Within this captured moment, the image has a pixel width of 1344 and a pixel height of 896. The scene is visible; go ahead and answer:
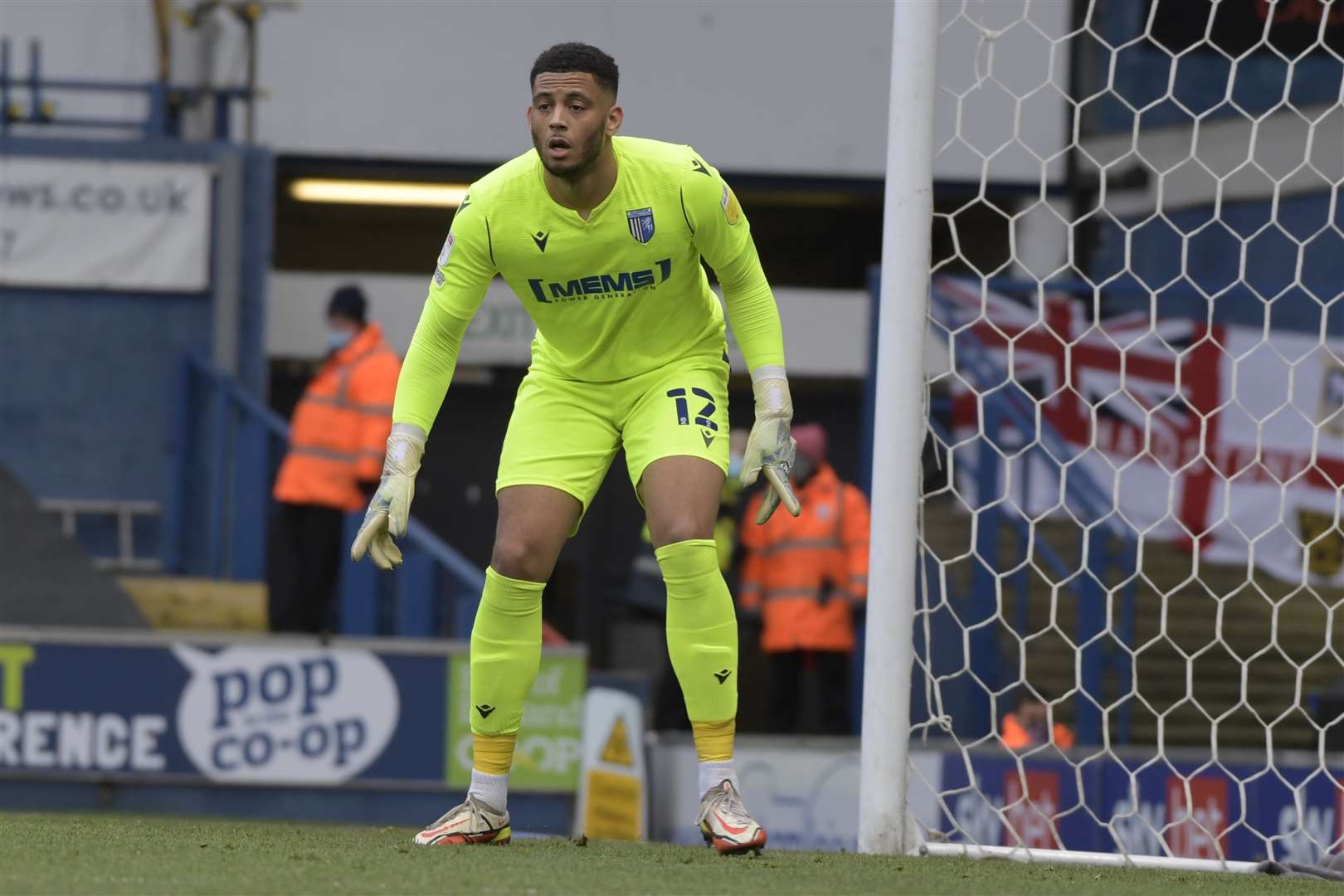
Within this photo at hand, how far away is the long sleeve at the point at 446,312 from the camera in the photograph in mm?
4789

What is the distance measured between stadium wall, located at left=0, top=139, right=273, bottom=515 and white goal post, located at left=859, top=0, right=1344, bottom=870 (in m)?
4.37

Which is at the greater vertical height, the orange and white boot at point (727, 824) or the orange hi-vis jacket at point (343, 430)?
the orange hi-vis jacket at point (343, 430)

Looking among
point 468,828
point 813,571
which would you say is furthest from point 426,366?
point 813,571

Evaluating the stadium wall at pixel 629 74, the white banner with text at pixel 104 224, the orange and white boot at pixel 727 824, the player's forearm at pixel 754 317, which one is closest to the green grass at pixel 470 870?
the orange and white boot at pixel 727 824

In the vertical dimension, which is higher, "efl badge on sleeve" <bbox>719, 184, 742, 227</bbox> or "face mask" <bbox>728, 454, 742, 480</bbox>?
"efl badge on sleeve" <bbox>719, 184, 742, 227</bbox>

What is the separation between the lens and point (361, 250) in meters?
14.2

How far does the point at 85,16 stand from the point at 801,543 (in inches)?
230

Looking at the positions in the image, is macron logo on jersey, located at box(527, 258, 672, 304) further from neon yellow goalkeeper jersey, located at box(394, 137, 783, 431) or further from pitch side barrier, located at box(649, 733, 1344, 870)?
pitch side barrier, located at box(649, 733, 1344, 870)

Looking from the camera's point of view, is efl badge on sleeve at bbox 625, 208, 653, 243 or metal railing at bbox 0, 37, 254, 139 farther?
metal railing at bbox 0, 37, 254, 139

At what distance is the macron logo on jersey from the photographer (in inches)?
189

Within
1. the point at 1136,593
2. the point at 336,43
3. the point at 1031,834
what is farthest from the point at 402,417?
the point at 336,43

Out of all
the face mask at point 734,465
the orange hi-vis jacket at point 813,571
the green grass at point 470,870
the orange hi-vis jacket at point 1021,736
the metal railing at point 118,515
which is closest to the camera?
the green grass at point 470,870

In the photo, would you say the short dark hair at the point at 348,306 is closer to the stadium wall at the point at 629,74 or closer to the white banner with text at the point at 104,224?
the white banner with text at the point at 104,224

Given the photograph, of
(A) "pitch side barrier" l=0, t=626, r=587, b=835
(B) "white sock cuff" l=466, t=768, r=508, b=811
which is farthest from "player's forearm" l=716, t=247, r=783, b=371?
(A) "pitch side barrier" l=0, t=626, r=587, b=835
